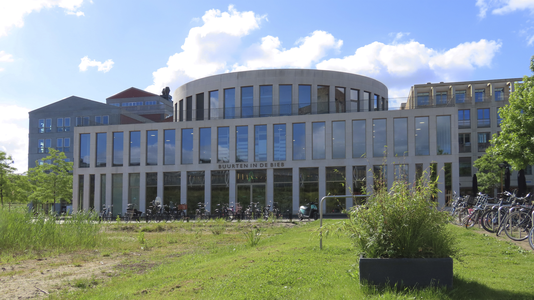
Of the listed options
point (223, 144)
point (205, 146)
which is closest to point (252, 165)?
point (223, 144)

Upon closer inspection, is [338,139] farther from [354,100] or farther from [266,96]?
[266,96]

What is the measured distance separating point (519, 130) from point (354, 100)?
17.6 m

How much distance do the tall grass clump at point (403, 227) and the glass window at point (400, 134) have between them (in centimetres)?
2901

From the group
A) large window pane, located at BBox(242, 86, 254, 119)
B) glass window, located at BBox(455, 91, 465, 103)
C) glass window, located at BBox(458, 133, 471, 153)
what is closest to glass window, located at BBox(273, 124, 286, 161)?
large window pane, located at BBox(242, 86, 254, 119)

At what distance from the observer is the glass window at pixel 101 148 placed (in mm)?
39469

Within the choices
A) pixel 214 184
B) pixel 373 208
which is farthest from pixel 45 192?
pixel 373 208

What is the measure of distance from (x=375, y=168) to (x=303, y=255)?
2640cm

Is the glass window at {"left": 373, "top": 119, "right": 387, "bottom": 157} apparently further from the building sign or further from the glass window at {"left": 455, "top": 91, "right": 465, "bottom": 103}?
the glass window at {"left": 455, "top": 91, "right": 465, "bottom": 103}

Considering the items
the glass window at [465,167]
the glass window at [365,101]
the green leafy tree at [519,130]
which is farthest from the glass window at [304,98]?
the glass window at [465,167]

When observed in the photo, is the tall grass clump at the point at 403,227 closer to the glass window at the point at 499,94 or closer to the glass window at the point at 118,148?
the glass window at the point at 118,148

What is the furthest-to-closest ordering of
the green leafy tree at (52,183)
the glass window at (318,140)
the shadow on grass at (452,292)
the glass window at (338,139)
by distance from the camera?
the green leafy tree at (52,183)
the glass window at (318,140)
the glass window at (338,139)
the shadow on grass at (452,292)

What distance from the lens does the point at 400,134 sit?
113 ft

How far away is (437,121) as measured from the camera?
111 ft

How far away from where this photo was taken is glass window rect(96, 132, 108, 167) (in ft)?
129
